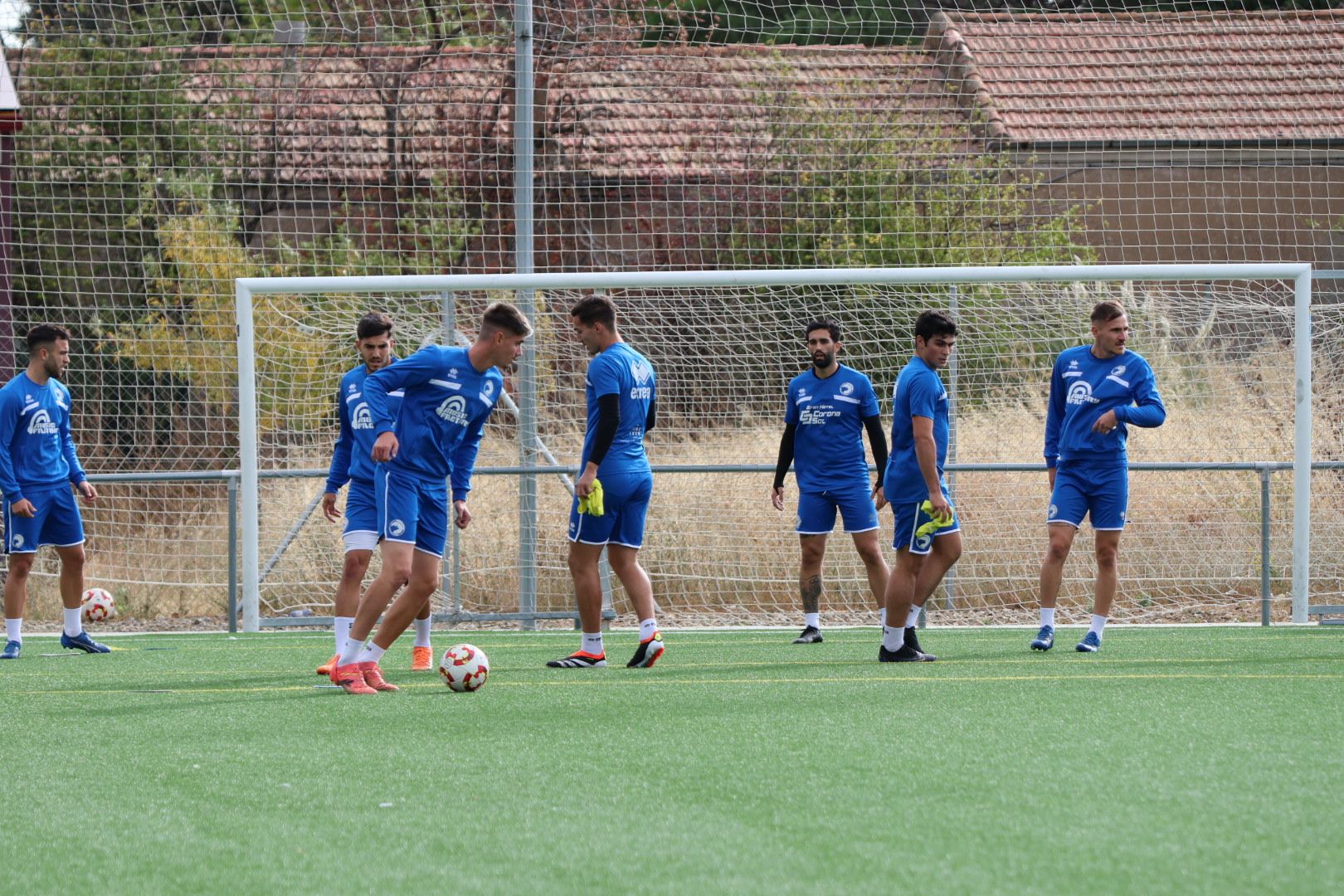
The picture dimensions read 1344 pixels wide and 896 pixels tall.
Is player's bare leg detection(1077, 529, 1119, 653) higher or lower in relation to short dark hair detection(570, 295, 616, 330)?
lower

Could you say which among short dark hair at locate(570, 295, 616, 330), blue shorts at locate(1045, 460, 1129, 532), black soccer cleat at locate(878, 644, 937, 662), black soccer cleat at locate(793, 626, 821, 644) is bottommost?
black soccer cleat at locate(793, 626, 821, 644)

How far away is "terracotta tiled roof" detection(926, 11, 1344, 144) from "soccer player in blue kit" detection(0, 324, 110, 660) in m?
8.65

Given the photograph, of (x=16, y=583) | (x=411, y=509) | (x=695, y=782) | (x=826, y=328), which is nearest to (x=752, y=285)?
(x=826, y=328)

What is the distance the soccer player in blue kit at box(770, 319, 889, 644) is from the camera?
945cm

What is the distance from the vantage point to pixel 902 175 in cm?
1484

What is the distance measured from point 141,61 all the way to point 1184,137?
10.1m

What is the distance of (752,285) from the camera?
36.2ft

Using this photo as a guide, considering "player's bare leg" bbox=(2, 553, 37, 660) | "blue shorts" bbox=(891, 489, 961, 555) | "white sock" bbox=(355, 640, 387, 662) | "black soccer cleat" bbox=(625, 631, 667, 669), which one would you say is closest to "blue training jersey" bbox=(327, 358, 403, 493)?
"white sock" bbox=(355, 640, 387, 662)

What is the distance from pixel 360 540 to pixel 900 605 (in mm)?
2970

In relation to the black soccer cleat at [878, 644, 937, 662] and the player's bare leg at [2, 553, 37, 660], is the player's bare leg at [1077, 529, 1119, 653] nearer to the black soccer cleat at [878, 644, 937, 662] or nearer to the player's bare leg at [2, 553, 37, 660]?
the black soccer cleat at [878, 644, 937, 662]

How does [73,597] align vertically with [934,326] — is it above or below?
below

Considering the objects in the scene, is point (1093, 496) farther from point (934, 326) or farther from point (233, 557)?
point (233, 557)

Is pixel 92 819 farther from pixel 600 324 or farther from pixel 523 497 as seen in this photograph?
pixel 523 497

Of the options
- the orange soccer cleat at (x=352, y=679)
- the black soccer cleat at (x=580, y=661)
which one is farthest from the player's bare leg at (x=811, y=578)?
the orange soccer cleat at (x=352, y=679)
